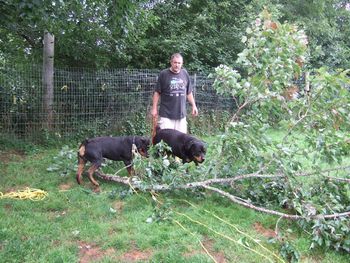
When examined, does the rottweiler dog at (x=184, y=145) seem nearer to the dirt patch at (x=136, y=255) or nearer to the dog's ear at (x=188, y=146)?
the dog's ear at (x=188, y=146)

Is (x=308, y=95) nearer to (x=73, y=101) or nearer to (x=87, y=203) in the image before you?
(x=87, y=203)

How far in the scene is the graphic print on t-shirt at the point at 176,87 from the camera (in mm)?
6121

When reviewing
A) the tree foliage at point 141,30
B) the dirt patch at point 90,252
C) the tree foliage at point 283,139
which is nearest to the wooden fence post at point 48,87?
the tree foliage at point 141,30

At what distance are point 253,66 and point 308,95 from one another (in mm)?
720

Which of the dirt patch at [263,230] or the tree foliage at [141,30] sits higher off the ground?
the tree foliage at [141,30]

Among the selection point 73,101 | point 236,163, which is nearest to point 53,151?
point 73,101

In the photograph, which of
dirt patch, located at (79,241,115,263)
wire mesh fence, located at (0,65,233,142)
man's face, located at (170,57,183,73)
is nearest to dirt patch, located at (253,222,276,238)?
dirt patch, located at (79,241,115,263)

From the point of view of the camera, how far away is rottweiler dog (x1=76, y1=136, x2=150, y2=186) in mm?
5539

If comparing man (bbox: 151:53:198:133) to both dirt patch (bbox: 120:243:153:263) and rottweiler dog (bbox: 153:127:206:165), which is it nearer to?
rottweiler dog (bbox: 153:127:206:165)

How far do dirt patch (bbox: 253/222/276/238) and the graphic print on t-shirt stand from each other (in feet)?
8.48

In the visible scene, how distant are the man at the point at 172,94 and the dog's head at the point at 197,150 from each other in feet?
2.44

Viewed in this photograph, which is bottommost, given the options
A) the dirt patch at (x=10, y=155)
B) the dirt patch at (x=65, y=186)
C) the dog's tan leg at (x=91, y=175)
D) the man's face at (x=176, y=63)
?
the dirt patch at (x=65, y=186)

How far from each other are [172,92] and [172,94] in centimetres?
3

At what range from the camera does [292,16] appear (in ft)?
47.7
